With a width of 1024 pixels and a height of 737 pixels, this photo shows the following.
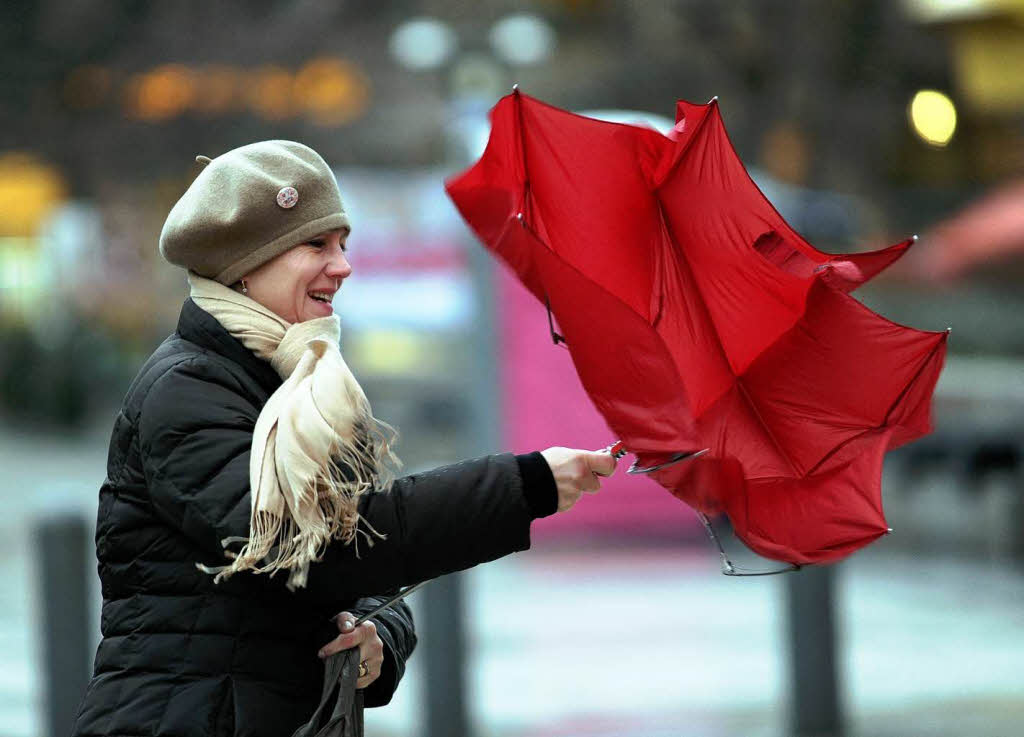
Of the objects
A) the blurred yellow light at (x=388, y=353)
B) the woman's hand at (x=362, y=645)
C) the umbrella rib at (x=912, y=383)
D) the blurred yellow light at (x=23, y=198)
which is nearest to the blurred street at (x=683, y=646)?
the woman's hand at (x=362, y=645)

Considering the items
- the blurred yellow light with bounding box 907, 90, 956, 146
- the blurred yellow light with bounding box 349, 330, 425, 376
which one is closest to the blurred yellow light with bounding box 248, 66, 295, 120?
the blurred yellow light with bounding box 349, 330, 425, 376

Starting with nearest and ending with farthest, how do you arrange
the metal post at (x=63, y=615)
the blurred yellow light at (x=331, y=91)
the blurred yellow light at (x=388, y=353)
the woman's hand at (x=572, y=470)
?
1. the woman's hand at (x=572, y=470)
2. the metal post at (x=63, y=615)
3. the blurred yellow light at (x=388, y=353)
4. the blurred yellow light at (x=331, y=91)

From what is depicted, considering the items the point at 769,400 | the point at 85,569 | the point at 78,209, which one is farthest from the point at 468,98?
the point at 78,209

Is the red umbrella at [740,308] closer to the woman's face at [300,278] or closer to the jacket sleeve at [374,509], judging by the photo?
the woman's face at [300,278]

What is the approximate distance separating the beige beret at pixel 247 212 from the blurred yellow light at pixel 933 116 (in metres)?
10.8

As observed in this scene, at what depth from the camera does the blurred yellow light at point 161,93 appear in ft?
82.8

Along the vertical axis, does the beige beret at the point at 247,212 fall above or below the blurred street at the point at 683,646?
above

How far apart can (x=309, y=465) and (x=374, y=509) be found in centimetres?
12

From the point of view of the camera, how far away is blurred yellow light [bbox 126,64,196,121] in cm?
2523

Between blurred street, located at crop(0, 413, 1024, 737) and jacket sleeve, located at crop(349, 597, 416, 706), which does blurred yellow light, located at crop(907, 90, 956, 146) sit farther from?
jacket sleeve, located at crop(349, 597, 416, 706)

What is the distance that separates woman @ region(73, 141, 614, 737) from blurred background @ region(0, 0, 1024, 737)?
3.23m

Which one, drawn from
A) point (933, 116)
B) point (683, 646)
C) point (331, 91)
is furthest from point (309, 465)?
point (331, 91)

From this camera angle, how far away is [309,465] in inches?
98.2

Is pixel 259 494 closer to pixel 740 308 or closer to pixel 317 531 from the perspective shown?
pixel 317 531
